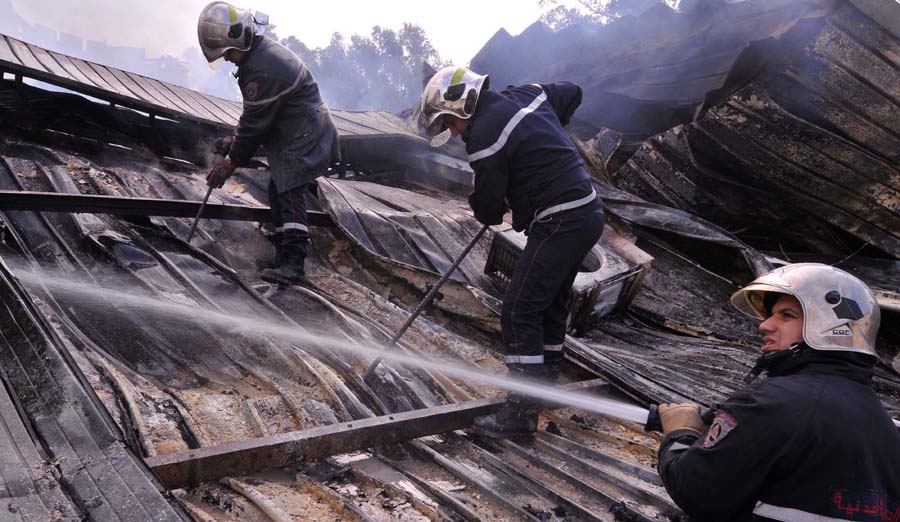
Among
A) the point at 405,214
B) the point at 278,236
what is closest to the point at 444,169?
the point at 405,214

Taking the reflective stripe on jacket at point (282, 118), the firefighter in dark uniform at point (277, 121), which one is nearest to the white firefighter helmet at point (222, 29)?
the firefighter in dark uniform at point (277, 121)

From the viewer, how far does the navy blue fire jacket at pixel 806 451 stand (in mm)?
1510

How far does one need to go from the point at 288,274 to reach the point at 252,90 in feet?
4.49

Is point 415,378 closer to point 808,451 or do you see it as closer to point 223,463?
point 223,463

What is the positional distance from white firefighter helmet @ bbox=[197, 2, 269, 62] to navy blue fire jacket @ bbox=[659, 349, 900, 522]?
Result: 389 cm

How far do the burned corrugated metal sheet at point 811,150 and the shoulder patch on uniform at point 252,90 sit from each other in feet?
14.9

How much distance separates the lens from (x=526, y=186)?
10.2 ft

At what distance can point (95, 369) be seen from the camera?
251 centimetres

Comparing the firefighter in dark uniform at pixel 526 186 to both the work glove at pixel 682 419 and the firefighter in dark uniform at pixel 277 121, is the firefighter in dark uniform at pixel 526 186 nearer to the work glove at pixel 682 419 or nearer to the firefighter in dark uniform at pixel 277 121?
the work glove at pixel 682 419

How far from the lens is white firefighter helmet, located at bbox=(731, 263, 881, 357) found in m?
1.65

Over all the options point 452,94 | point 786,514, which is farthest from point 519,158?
point 786,514

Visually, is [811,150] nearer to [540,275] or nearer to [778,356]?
[540,275]

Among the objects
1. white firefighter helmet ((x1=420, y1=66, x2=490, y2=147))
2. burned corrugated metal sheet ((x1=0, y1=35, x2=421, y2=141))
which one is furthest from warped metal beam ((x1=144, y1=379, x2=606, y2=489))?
burned corrugated metal sheet ((x1=0, y1=35, x2=421, y2=141))

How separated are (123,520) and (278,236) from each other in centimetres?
348
